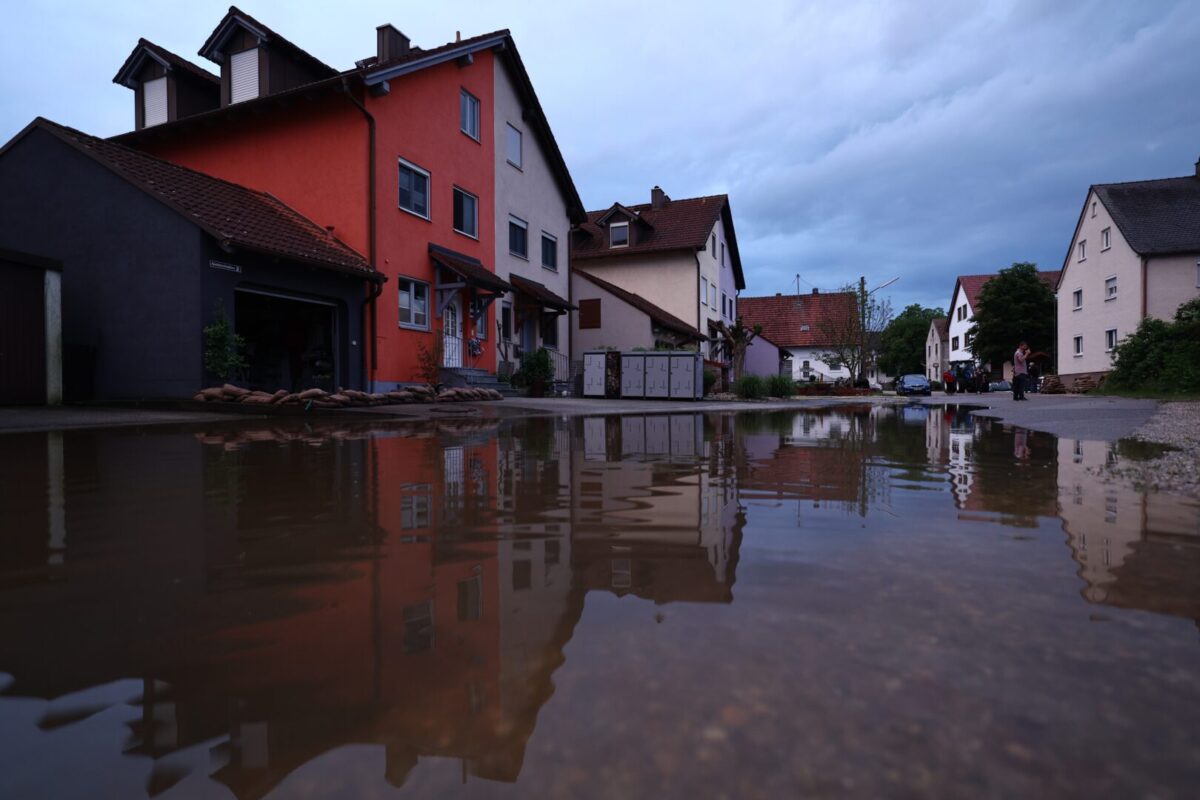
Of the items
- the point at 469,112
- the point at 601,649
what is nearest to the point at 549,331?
the point at 469,112

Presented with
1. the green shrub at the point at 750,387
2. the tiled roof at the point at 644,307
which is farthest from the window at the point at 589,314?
the green shrub at the point at 750,387

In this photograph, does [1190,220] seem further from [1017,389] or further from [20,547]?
[20,547]

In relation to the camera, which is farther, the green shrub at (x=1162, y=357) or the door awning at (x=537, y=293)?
the door awning at (x=537, y=293)

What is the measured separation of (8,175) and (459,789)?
17.1 metres

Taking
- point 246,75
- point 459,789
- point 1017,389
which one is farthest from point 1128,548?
point 1017,389

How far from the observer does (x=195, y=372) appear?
447 inches

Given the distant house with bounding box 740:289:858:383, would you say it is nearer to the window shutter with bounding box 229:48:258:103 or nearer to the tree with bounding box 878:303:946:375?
the tree with bounding box 878:303:946:375

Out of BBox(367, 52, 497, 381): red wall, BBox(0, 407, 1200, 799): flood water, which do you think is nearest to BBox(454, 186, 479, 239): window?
BBox(367, 52, 497, 381): red wall

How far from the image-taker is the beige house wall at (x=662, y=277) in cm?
2934

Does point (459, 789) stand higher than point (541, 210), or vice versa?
point (541, 210)

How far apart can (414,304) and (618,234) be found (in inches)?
617

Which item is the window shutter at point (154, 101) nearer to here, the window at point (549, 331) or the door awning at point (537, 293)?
the door awning at point (537, 293)

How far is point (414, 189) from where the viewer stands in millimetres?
16328

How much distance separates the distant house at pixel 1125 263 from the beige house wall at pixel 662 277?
54.2 feet
